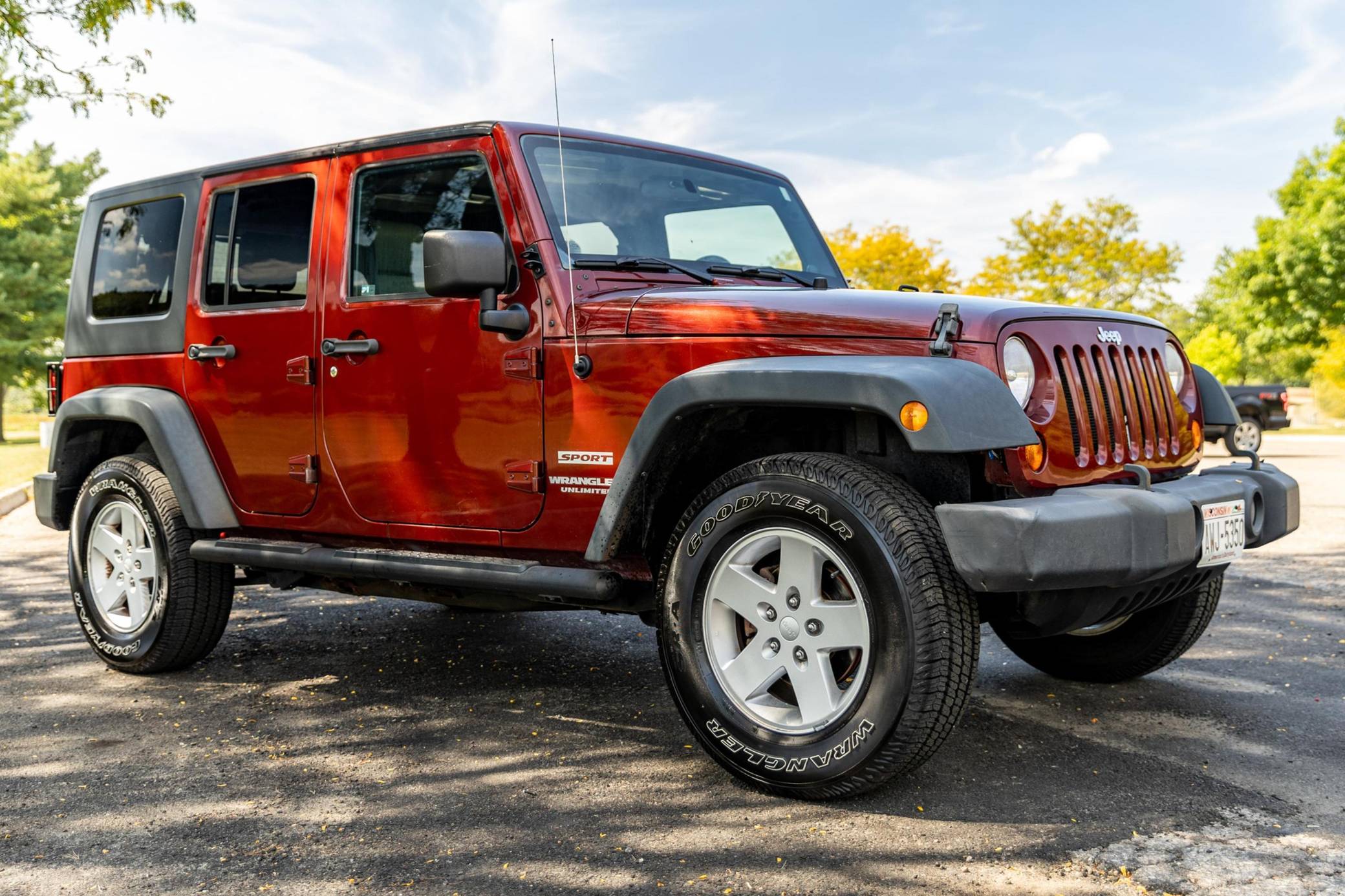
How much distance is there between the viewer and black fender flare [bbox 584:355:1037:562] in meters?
2.97

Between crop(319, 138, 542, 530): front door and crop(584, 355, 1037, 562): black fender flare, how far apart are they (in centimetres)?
60

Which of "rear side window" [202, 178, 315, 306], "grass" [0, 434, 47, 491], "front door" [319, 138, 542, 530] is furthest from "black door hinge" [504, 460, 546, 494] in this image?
"grass" [0, 434, 47, 491]

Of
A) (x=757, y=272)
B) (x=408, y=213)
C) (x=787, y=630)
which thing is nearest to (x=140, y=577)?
(x=408, y=213)

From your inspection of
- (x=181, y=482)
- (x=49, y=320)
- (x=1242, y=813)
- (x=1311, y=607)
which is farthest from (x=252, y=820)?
(x=49, y=320)

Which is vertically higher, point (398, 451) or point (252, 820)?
point (398, 451)

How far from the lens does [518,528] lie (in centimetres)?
392

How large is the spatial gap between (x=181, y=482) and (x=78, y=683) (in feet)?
3.18

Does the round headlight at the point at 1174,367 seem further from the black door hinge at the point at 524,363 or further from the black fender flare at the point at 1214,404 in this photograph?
the black door hinge at the point at 524,363

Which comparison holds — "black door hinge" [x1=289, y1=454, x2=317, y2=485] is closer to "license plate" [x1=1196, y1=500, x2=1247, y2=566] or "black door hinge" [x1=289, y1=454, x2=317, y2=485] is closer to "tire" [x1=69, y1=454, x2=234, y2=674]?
"tire" [x1=69, y1=454, x2=234, y2=674]

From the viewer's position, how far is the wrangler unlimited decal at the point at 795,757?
3.12 metres

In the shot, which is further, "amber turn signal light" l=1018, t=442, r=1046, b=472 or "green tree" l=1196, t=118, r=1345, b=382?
"green tree" l=1196, t=118, r=1345, b=382

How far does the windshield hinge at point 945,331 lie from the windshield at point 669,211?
3.97ft

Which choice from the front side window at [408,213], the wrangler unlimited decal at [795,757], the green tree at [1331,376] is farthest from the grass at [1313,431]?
the wrangler unlimited decal at [795,757]

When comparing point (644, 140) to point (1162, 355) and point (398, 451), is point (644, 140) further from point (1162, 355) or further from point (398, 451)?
point (1162, 355)
